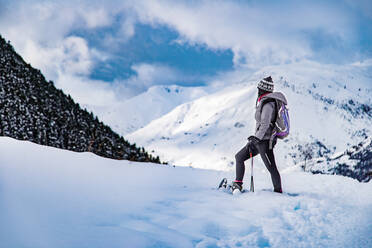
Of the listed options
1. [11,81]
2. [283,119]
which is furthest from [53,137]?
[283,119]

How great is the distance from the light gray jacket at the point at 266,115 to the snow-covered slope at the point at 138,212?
1424 millimetres

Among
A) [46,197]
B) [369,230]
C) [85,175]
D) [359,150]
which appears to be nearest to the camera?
[46,197]

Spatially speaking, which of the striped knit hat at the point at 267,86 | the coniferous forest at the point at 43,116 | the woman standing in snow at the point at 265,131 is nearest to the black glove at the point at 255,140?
the woman standing in snow at the point at 265,131

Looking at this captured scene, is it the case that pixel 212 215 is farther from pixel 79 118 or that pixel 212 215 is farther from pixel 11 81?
pixel 11 81

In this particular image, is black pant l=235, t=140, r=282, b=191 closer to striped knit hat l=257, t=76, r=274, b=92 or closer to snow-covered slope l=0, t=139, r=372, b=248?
snow-covered slope l=0, t=139, r=372, b=248

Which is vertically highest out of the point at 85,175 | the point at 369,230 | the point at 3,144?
the point at 3,144

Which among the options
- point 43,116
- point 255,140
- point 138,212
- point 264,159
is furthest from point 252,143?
point 43,116

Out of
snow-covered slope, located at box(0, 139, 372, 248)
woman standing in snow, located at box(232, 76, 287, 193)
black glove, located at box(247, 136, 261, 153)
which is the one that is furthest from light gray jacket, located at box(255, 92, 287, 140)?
snow-covered slope, located at box(0, 139, 372, 248)

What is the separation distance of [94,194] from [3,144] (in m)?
2.96

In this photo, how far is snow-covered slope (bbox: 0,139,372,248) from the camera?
3.57 m

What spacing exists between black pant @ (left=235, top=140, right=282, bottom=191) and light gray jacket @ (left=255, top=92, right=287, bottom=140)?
23cm

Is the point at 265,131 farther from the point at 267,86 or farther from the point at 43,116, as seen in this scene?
the point at 43,116

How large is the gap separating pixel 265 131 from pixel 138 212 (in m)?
3.67

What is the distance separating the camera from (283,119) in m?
7.09
